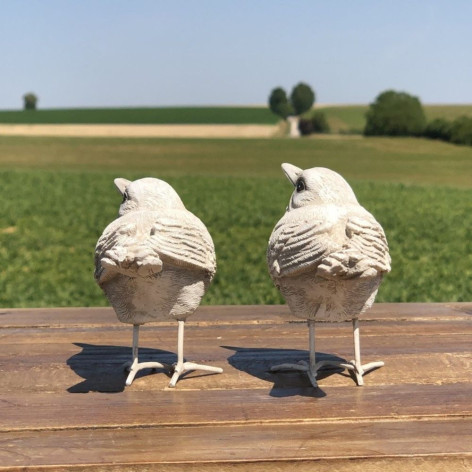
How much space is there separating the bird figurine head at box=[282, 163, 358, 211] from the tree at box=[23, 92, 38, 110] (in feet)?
216

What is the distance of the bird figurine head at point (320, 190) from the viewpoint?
2.44m

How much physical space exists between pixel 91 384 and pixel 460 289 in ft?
15.2

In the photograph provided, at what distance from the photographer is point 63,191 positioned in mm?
13562

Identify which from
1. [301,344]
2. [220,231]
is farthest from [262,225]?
[301,344]

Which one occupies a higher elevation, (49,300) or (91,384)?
(91,384)

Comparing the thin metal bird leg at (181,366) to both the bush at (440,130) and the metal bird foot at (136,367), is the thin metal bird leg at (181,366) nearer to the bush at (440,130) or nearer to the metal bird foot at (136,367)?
→ the metal bird foot at (136,367)

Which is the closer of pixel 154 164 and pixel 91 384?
pixel 91 384

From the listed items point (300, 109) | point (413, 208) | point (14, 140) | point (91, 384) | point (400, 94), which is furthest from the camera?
point (300, 109)

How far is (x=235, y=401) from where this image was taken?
7.88 ft

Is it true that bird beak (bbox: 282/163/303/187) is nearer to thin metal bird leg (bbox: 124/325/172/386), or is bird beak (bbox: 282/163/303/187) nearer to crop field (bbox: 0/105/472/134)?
thin metal bird leg (bbox: 124/325/172/386)

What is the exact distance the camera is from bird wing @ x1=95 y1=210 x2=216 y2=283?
7.48 ft

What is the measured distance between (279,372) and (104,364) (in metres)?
0.72

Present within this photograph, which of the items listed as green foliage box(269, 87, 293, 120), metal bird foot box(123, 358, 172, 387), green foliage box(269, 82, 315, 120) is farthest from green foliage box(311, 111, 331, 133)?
metal bird foot box(123, 358, 172, 387)

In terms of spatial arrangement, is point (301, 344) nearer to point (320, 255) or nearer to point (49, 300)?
point (320, 255)
